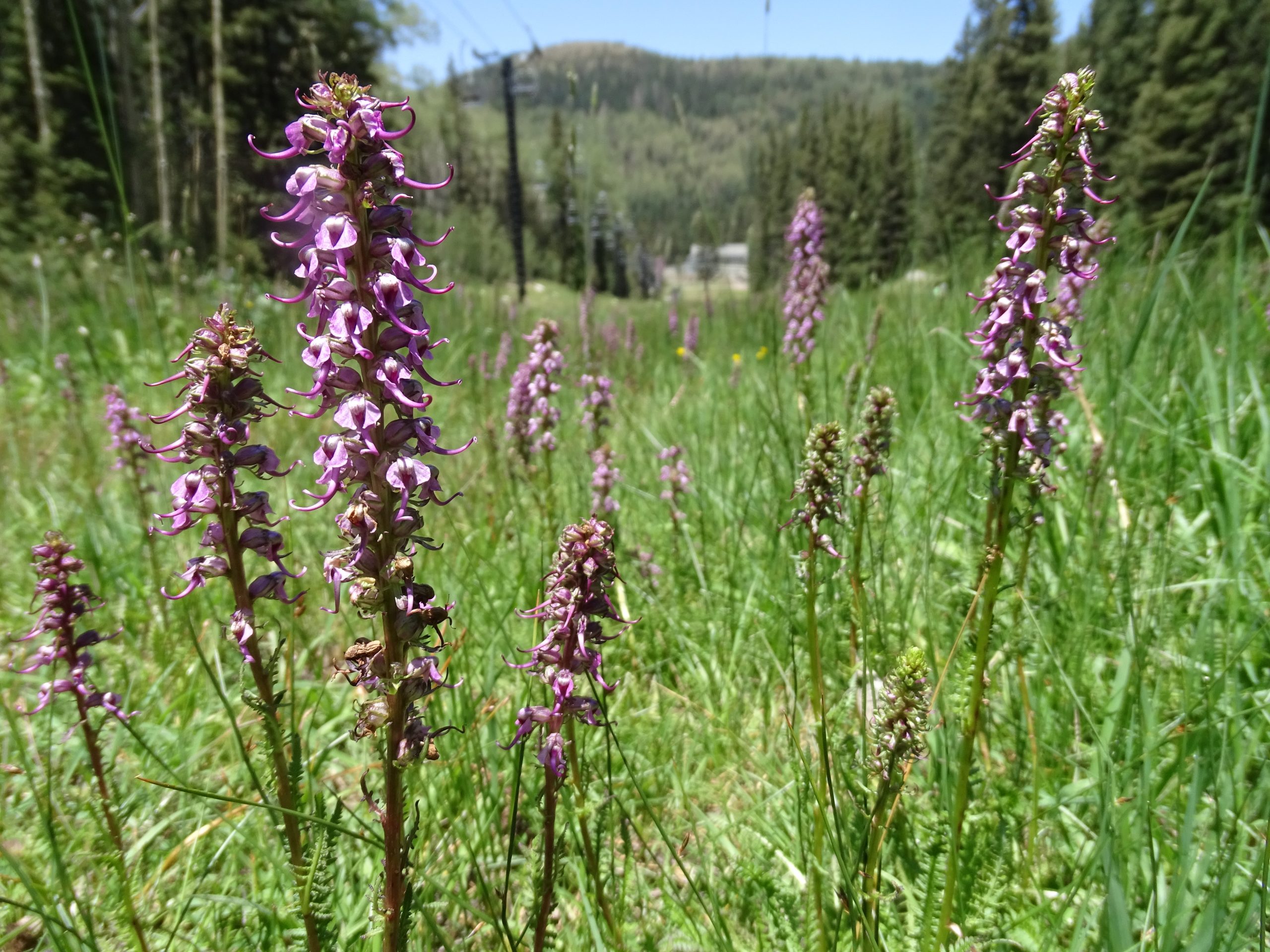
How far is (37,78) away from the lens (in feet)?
77.8

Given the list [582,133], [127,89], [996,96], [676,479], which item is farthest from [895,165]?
[676,479]

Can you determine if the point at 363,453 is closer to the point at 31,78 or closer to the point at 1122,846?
the point at 1122,846

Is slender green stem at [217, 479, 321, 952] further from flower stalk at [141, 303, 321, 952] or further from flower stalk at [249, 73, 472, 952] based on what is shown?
flower stalk at [249, 73, 472, 952]

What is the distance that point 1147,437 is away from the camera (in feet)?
13.6

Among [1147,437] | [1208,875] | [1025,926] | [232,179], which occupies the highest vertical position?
[232,179]

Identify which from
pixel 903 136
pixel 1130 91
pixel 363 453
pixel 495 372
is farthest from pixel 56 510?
pixel 903 136

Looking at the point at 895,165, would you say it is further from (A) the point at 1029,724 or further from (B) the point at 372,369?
(B) the point at 372,369

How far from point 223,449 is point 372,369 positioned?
1.84 feet


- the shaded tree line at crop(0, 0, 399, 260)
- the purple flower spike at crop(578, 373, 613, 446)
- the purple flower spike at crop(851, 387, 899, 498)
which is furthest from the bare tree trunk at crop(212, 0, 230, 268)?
the purple flower spike at crop(851, 387, 899, 498)

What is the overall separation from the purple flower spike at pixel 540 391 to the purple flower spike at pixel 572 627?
7.82 feet

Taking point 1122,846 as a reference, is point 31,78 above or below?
above

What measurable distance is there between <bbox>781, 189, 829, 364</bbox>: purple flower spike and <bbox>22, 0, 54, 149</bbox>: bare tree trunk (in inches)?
1001

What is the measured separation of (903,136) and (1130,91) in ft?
84.5

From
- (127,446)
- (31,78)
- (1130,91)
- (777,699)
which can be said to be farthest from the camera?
(1130,91)
